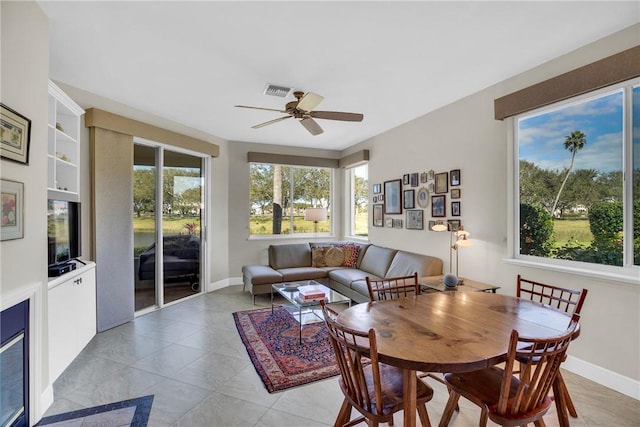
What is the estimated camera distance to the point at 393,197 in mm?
4711

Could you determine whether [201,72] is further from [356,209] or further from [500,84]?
[356,209]

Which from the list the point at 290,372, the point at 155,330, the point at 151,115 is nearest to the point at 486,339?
the point at 290,372

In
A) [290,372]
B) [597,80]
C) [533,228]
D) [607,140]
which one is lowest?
[290,372]

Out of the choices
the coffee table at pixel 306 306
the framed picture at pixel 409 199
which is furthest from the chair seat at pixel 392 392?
the framed picture at pixel 409 199

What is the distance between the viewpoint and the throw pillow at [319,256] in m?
5.18

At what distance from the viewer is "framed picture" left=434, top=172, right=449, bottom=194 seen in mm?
3735

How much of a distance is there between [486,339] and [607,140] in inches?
81.9

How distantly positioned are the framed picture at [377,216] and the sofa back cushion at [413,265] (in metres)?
0.80

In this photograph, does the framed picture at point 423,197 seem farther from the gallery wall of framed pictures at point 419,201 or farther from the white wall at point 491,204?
the white wall at point 491,204

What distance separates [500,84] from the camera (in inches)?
120

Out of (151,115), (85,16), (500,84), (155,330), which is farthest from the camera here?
(151,115)

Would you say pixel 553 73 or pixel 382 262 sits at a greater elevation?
pixel 553 73

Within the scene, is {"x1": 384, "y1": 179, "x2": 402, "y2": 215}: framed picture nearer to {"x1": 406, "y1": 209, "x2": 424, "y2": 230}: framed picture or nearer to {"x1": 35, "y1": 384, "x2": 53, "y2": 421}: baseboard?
{"x1": 406, "y1": 209, "x2": 424, "y2": 230}: framed picture

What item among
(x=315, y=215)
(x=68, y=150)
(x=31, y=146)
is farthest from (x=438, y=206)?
(x=68, y=150)
